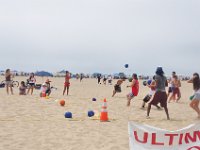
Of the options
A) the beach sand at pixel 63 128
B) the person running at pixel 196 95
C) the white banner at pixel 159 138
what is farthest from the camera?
the person running at pixel 196 95

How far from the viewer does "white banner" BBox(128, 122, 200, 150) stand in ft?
15.3

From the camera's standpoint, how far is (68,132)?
343 inches

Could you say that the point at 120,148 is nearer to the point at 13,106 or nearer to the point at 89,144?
the point at 89,144

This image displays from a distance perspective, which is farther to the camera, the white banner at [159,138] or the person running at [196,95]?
the person running at [196,95]

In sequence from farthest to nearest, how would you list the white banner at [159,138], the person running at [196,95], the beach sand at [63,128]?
the person running at [196,95] → the beach sand at [63,128] → the white banner at [159,138]

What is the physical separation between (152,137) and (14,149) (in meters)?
3.18

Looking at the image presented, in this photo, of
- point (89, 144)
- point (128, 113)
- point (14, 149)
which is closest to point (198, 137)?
point (89, 144)

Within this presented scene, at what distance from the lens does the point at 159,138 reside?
4668 mm

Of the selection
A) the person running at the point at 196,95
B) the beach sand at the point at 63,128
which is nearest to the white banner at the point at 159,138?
the beach sand at the point at 63,128

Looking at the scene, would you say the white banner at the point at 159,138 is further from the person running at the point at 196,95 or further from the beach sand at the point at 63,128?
the person running at the point at 196,95

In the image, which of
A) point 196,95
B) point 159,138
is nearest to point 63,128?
point 196,95

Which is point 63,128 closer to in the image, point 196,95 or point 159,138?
Answer: point 196,95

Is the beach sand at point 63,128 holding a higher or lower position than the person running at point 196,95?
lower

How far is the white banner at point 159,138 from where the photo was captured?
15.3 ft
